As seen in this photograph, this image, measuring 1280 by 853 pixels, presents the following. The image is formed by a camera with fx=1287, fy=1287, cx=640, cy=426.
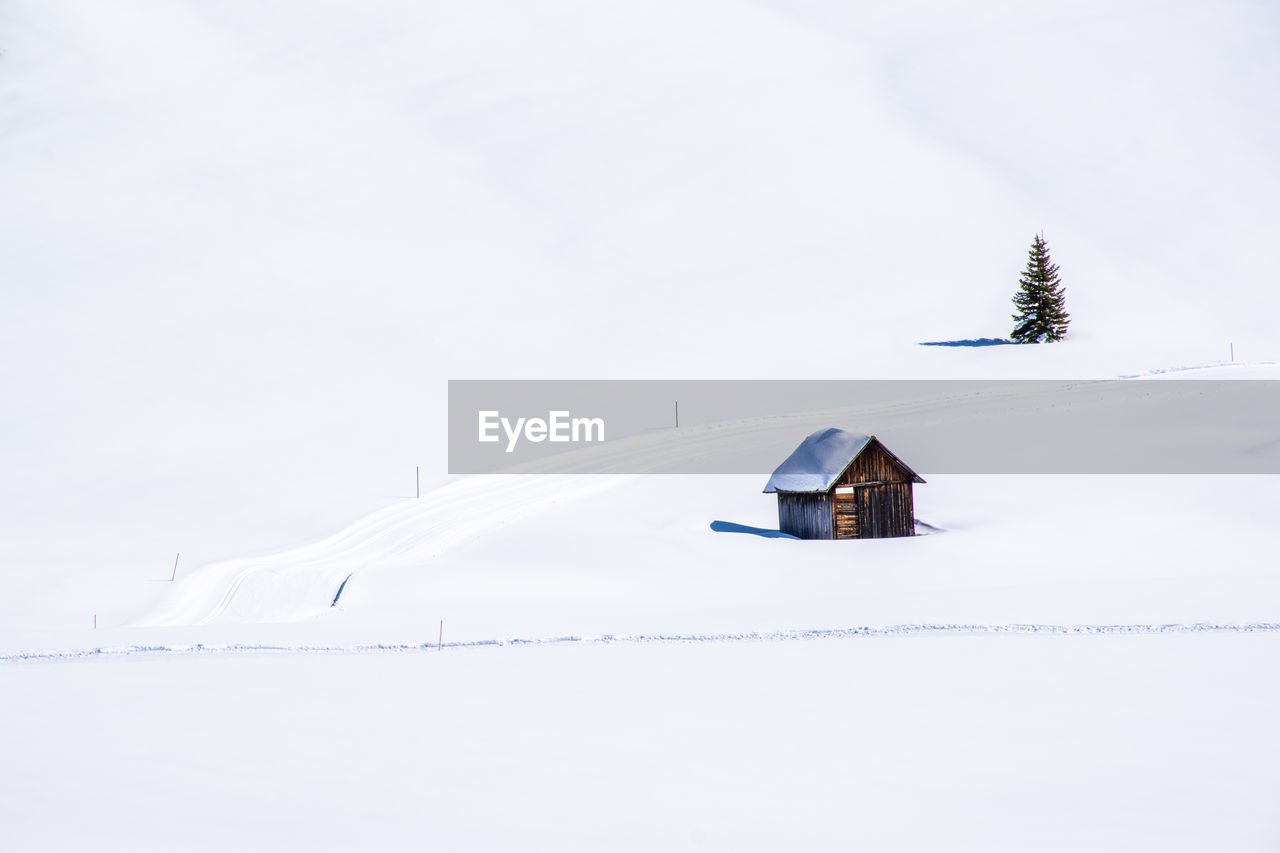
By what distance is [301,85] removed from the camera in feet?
408

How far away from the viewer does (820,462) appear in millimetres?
34500

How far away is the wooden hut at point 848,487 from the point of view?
112 feet

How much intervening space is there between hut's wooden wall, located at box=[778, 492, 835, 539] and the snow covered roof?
1.46ft

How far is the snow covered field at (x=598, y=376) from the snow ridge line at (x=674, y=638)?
0.21m

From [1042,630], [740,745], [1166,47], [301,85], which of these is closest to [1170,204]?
[1166,47]

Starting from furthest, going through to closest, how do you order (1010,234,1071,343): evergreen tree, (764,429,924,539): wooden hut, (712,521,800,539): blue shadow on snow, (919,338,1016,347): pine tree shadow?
(919,338,1016,347): pine tree shadow < (1010,234,1071,343): evergreen tree < (712,521,800,539): blue shadow on snow < (764,429,924,539): wooden hut

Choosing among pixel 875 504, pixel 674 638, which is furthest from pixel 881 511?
pixel 674 638

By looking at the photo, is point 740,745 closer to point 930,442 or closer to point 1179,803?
point 1179,803

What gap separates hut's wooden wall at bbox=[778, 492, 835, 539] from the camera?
34.8 metres

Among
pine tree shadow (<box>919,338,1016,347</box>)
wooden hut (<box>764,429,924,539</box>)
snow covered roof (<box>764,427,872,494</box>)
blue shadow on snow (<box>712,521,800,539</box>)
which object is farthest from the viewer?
pine tree shadow (<box>919,338,1016,347</box>)

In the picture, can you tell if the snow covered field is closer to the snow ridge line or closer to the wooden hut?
the snow ridge line
